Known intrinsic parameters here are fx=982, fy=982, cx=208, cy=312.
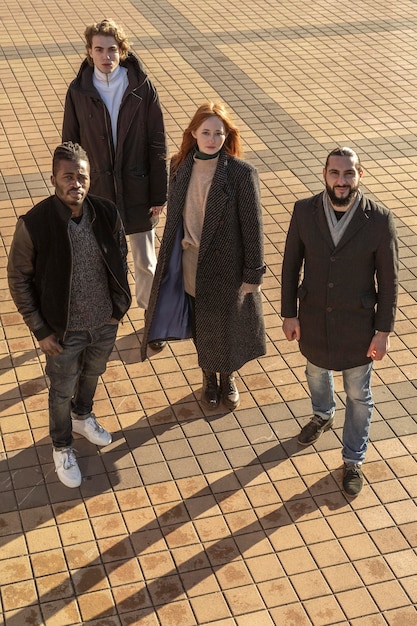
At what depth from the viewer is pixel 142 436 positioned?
18.4 ft

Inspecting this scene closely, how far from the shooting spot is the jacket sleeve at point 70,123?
5.93 metres

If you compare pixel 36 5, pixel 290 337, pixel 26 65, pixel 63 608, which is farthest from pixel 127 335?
pixel 36 5

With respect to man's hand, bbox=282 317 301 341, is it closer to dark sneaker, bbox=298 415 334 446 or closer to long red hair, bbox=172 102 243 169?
dark sneaker, bbox=298 415 334 446

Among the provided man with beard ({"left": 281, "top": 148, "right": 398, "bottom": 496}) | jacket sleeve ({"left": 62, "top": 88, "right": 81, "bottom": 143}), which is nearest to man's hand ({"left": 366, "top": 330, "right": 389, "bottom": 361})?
man with beard ({"left": 281, "top": 148, "right": 398, "bottom": 496})

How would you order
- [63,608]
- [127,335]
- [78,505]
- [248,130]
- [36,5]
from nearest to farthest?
[63,608] → [78,505] → [127,335] → [248,130] → [36,5]

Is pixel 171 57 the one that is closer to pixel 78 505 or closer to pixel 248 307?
pixel 248 307

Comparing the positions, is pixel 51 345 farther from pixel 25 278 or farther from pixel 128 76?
pixel 128 76

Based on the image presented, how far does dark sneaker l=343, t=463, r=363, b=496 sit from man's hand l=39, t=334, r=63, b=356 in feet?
5.44

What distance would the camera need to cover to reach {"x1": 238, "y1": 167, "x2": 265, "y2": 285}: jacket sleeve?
17.1 feet

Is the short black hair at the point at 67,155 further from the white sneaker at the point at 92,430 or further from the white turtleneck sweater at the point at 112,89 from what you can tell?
the white sneaker at the point at 92,430

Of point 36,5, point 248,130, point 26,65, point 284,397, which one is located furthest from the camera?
point 36,5

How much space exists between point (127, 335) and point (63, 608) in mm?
2346

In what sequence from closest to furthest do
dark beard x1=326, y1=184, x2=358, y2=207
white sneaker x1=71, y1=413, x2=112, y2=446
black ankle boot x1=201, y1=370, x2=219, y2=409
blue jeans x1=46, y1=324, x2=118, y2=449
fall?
dark beard x1=326, y1=184, x2=358, y2=207
blue jeans x1=46, y1=324, x2=118, y2=449
white sneaker x1=71, y1=413, x2=112, y2=446
black ankle boot x1=201, y1=370, x2=219, y2=409

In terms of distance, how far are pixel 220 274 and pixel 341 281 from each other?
2.54ft
